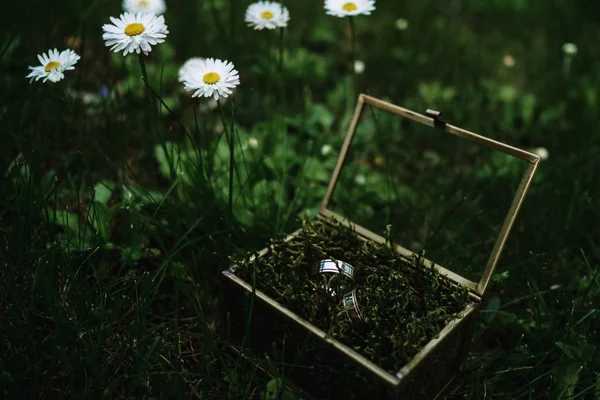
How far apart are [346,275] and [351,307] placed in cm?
9

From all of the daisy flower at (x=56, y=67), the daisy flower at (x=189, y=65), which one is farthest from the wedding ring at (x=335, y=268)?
the daisy flower at (x=56, y=67)

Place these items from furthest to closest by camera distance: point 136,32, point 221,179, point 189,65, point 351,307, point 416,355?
1. point 221,179
2. point 189,65
3. point 136,32
4. point 351,307
5. point 416,355

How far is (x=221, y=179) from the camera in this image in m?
2.10

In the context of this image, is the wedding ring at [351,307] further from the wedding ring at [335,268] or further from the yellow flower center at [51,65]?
the yellow flower center at [51,65]

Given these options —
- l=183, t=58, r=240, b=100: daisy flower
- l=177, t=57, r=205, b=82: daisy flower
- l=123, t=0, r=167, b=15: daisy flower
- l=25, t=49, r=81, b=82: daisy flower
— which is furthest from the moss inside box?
l=123, t=0, r=167, b=15: daisy flower

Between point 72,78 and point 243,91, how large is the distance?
719 mm

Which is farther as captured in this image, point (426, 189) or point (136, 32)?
point (426, 189)

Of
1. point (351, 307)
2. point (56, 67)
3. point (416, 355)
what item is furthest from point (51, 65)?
point (416, 355)

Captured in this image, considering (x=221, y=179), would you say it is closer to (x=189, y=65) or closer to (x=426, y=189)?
(x=189, y=65)

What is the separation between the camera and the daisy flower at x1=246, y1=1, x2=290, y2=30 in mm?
1976

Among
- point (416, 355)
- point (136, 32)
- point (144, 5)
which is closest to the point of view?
point (416, 355)

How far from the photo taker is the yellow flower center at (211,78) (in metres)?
1.60

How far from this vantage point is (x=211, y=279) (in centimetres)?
188

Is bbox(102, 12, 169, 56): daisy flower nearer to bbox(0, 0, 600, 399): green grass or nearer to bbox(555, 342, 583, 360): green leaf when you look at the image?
bbox(0, 0, 600, 399): green grass
